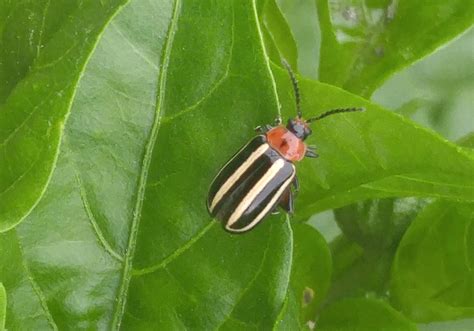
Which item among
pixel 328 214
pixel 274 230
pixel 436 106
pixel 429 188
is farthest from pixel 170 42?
pixel 436 106

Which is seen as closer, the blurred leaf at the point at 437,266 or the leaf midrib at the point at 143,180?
the leaf midrib at the point at 143,180

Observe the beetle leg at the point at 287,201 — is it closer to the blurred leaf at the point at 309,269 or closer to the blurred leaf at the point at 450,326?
the blurred leaf at the point at 309,269

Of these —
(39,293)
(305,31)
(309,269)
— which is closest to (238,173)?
(309,269)

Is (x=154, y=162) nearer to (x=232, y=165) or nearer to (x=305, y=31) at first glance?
(x=232, y=165)

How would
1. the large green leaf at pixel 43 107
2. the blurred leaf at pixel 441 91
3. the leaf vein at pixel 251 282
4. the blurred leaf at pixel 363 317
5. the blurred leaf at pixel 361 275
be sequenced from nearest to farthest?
the large green leaf at pixel 43 107
the leaf vein at pixel 251 282
the blurred leaf at pixel 363 317
the blurred leaf at pixel 361 275
the blurred leaf at pixel 441 91

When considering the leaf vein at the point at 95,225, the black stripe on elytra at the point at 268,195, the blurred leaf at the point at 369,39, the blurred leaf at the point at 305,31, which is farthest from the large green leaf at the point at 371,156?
the blurred leaf at the point at 305,31

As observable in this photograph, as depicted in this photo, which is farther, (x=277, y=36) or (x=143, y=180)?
(x=277, y=36)

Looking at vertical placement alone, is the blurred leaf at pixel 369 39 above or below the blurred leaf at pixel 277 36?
below
